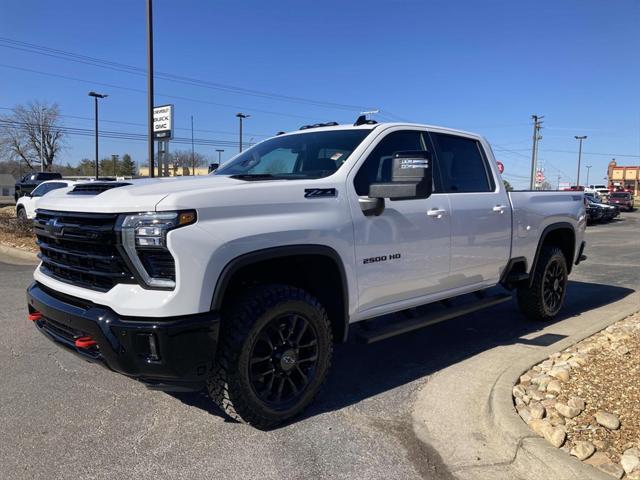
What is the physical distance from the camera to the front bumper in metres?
2.85


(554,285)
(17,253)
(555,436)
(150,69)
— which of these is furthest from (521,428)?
(150,69)

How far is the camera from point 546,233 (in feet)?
19.3

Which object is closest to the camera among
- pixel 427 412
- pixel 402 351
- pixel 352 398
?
pixel 427 412

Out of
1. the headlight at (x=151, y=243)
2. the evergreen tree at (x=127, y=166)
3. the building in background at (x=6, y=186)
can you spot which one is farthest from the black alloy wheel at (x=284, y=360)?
the evergreen tree at (x=127, y=166)

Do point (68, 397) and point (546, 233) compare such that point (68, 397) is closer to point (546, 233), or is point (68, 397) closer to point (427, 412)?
point (427, 412)

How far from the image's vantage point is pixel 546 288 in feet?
20.0

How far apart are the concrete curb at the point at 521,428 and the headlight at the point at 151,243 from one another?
2218 millimetres

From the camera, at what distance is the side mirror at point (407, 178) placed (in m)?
3.54

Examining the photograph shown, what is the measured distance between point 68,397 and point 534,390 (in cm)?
342

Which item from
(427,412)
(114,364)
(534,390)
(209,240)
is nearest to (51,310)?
(114,364)

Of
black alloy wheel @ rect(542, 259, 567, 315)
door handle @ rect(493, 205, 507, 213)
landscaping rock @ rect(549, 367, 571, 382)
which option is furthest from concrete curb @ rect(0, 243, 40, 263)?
landscaping rock @ rect(549, 367, 571, 382)

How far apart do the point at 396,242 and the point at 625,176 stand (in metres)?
112

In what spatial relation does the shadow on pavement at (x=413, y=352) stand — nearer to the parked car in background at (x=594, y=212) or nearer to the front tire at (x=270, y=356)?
the front tire at (x=270, y=356)

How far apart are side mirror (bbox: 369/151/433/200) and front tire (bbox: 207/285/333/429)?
88cm
